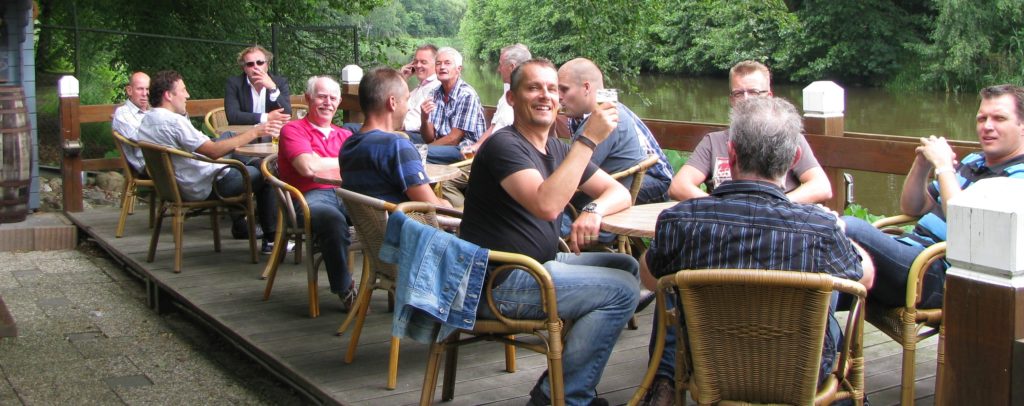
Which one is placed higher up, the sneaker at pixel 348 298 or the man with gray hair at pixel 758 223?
the man with gray hair at pixel 758 223

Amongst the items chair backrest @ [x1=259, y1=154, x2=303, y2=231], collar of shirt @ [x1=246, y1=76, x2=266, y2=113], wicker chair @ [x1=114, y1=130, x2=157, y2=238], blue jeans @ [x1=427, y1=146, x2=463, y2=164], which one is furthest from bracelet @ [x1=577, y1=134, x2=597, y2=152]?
collar of shirt @ [x1=246, y1=76, x2=266, y2=113]

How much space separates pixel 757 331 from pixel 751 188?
303 mm

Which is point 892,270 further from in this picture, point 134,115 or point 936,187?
point 134,115

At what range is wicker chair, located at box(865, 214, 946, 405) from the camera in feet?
8.46

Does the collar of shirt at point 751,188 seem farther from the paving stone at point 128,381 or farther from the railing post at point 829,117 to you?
the paving stone at point 128,381

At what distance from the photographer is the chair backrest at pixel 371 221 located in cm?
312

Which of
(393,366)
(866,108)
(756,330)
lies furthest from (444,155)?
(866,108)

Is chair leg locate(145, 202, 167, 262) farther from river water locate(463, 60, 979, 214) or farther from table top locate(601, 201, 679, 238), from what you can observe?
river water locate(463, 60, 979, 214)

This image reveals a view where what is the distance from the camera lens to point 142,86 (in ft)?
20.5

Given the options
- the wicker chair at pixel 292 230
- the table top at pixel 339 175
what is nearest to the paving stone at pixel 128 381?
the wicker chair at pixel 292 230

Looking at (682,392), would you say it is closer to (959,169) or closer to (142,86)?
(959,169)

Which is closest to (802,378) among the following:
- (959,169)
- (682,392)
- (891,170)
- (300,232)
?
(682,392)

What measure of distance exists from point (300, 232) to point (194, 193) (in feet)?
3.44

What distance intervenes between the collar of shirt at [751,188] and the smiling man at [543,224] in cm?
50
